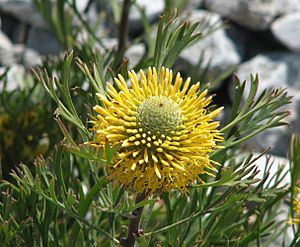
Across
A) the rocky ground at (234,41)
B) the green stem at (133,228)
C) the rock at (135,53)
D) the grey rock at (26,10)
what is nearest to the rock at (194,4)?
the rocky ground at (234,41)

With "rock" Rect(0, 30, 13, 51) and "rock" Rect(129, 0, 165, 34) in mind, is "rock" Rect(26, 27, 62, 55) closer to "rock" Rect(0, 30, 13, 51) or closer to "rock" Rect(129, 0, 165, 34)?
"rock" Rect(0, 30, 13, 51)

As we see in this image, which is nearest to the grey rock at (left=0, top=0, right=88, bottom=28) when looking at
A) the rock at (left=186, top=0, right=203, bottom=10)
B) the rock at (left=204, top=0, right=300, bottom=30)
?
the rock at (left=186, top=0, right=203, bottom=10)

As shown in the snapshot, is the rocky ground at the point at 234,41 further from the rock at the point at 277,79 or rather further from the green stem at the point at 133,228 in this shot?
the green stem at the point at 133,228

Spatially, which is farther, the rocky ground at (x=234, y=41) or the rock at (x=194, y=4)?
the rock at (x=194, y=4)

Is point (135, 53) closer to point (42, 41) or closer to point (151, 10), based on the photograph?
point (151, 10)

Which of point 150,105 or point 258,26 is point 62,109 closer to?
point 150,105

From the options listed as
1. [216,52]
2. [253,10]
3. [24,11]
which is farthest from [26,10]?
[253,10]
